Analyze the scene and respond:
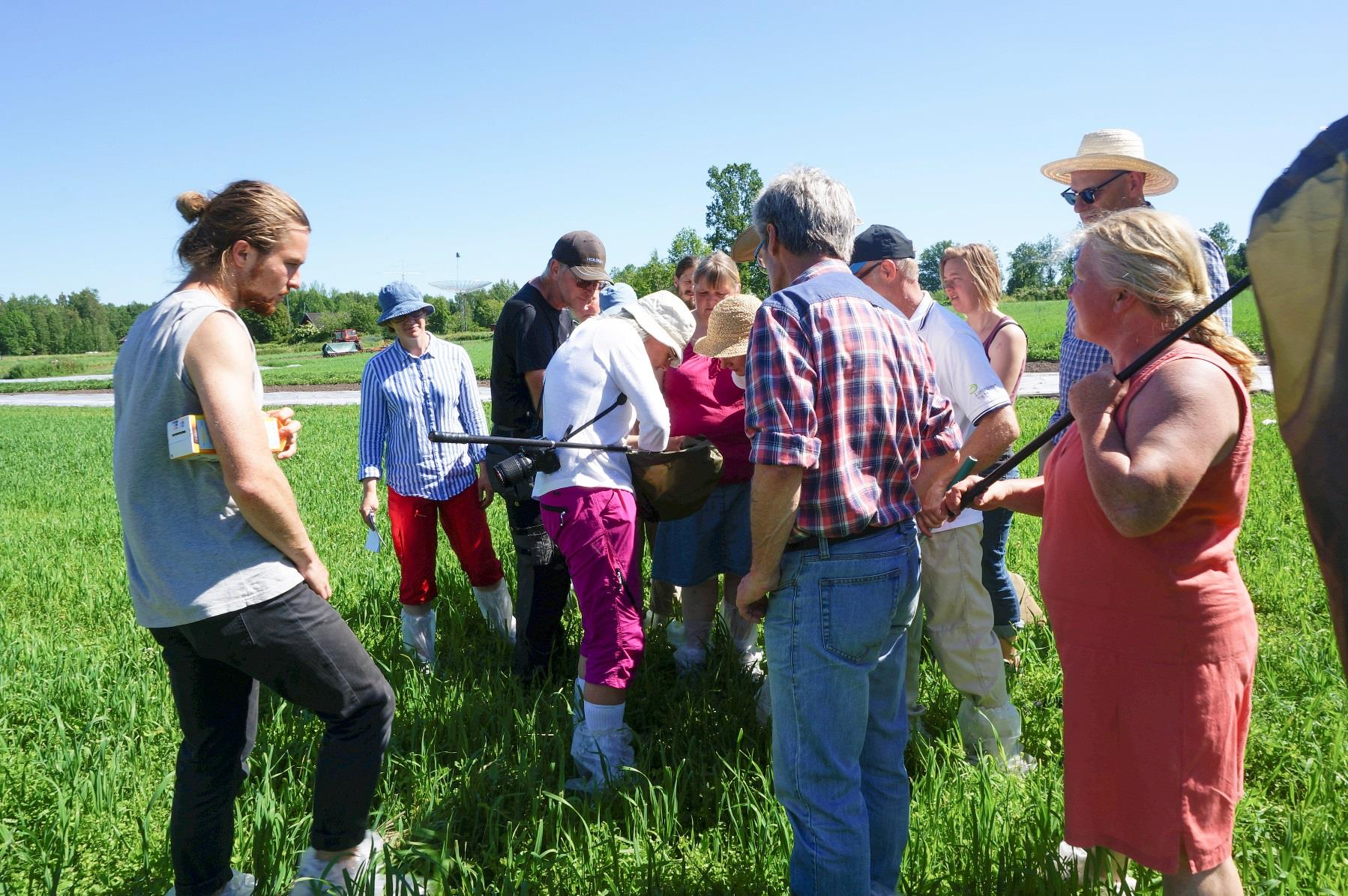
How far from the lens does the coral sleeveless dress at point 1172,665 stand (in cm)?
182

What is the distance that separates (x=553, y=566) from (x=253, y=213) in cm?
213

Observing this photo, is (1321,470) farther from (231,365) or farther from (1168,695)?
(231,365)

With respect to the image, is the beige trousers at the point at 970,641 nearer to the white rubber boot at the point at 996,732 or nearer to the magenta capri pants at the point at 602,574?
the white rubber boot at the point at 996,732

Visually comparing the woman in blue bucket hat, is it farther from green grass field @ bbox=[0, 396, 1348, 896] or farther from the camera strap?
the camera strap

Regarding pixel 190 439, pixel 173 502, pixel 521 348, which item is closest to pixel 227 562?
pixel 173 502

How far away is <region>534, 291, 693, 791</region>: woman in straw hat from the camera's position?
3.21m

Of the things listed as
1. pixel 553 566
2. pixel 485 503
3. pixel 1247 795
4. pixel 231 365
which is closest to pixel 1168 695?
pixel 1247 795

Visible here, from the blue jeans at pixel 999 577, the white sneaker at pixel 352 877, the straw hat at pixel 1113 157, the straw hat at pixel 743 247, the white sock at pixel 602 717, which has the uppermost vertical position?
the straw hat at pixel 1113 157

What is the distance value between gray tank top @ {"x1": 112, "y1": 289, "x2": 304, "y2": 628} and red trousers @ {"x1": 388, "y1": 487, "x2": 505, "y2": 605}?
2.07 meters

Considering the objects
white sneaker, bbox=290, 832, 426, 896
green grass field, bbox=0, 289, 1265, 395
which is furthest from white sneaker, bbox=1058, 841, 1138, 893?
green grass field, bbox=0, 289, 1265, 395

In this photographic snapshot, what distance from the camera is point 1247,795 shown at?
2793mm

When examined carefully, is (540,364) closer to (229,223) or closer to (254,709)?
(229,223)

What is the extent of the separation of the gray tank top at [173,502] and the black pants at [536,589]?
70.5 inches

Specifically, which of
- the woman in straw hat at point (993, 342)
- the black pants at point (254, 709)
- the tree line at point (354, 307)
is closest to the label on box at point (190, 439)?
the black pants at point (254, 709)
